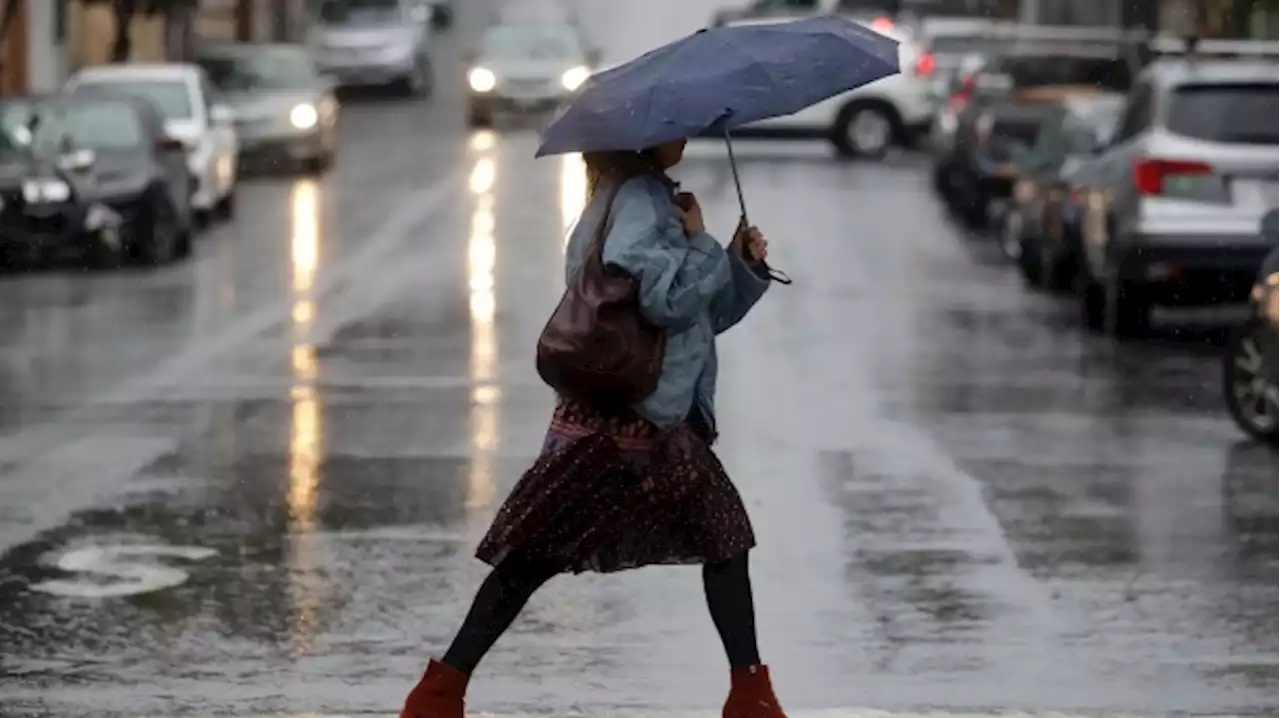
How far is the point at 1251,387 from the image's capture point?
43.8 feet

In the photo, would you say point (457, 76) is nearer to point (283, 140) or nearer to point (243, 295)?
point (283, 140)

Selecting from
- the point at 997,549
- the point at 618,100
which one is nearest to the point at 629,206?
the point at 618,100

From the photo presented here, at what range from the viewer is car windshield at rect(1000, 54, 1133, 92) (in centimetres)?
2769

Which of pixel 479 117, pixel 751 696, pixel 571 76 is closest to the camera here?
pixel 751 696

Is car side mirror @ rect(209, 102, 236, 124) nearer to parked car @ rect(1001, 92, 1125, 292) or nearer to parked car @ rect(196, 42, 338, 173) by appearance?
parked car @ rect(196, 42, 338, 173)

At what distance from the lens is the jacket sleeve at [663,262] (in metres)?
6.72

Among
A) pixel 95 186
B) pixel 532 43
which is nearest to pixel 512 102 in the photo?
pixel 532 43

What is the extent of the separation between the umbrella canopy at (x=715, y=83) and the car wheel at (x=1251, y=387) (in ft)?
20.7

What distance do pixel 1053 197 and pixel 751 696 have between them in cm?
1422

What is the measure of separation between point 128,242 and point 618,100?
55.5 feet

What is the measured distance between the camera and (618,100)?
22.4 ft

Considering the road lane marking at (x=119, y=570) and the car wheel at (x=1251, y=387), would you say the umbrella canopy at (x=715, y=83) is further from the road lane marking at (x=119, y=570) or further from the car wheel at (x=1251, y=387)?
the car wheel at (x=1251, y=387)

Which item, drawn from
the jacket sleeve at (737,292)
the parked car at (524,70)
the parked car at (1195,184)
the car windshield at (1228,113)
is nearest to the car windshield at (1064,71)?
the parked car at (1195,184)

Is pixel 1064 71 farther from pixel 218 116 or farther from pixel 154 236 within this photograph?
pixel 154 236
